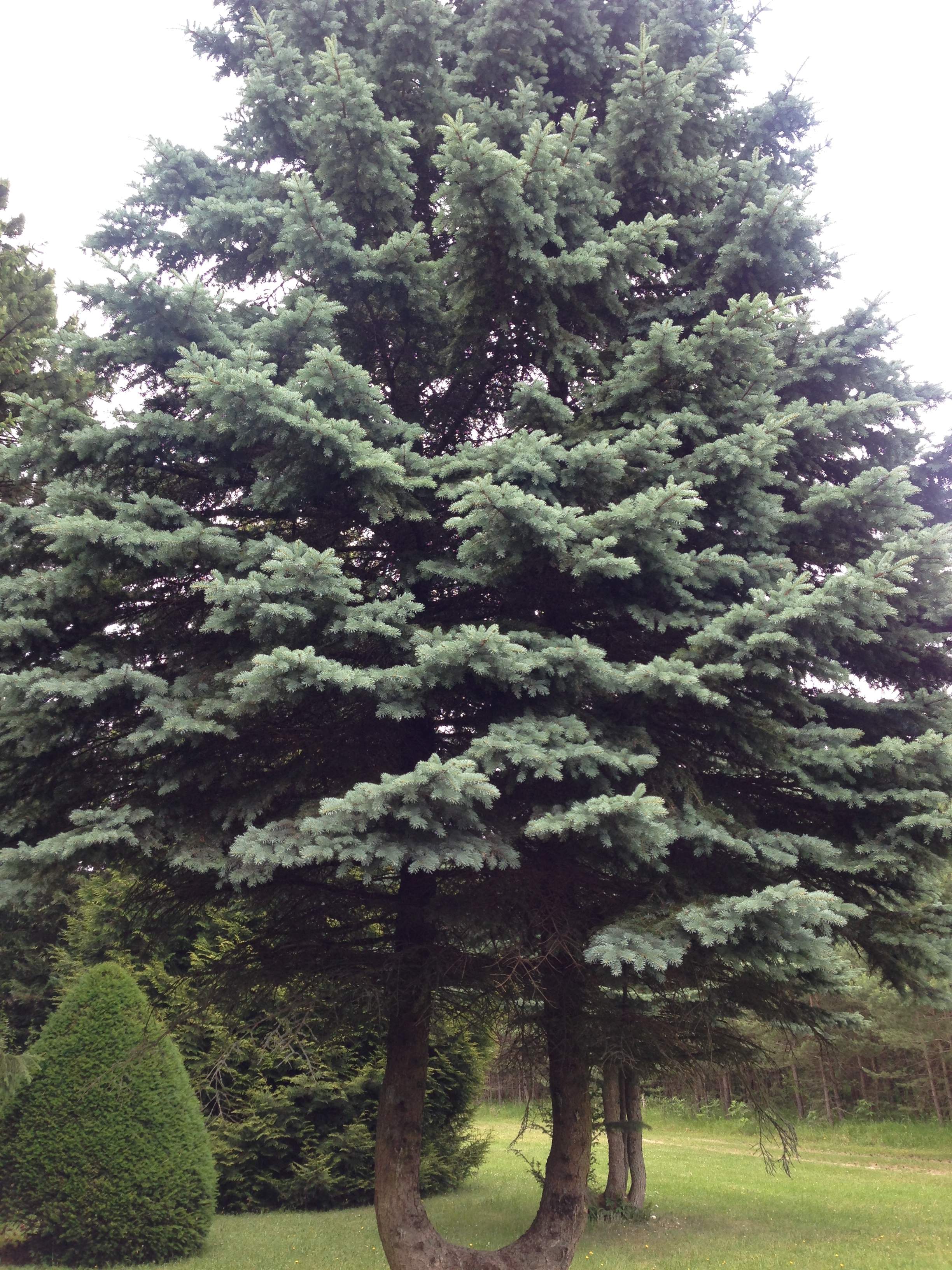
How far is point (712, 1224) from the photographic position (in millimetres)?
10461

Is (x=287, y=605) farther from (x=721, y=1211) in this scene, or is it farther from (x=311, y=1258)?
(x=721, y=1211)

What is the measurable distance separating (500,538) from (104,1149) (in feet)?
26.1

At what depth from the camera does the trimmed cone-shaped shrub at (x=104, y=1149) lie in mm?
8656

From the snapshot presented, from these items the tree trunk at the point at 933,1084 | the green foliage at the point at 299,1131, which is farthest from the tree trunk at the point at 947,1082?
the green foliage at the point at 299,1131

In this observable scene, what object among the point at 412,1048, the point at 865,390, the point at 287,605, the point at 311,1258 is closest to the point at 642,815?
the point at 287,605

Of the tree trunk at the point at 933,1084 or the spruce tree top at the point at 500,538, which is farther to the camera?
the tree trunk at the point at 933,1084

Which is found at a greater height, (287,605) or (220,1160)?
(287,605)

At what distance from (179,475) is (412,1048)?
4510mm

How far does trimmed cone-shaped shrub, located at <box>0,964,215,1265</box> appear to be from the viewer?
8.66 metres

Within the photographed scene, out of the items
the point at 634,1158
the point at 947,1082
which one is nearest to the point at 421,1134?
the point at 634,1158

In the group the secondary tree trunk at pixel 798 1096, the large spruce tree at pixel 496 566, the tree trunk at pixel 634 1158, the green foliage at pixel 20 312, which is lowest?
the secondary tree trunk at pixel 798 1096

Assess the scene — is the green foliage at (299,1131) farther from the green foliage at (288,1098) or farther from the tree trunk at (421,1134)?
the tree trunk at (421,1134)

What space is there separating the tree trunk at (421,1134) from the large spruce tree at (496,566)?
37mm

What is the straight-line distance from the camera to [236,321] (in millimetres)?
5926
